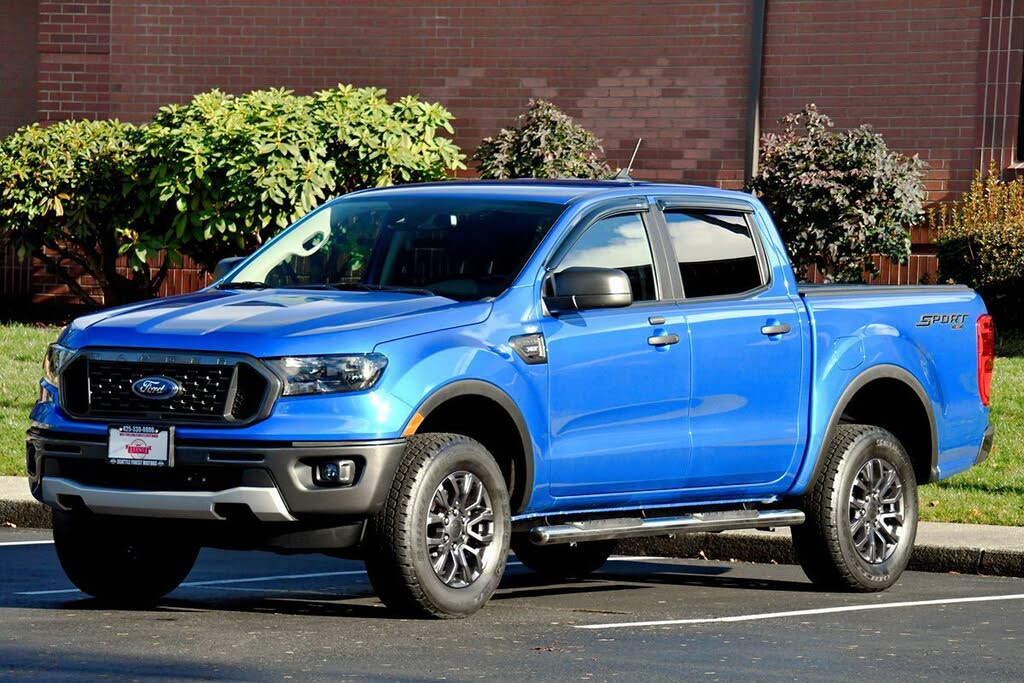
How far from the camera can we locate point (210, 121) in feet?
68.1

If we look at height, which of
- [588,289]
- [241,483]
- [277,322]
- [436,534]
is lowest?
[436,534]

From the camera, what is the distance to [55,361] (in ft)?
27.3

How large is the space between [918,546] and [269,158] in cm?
1066

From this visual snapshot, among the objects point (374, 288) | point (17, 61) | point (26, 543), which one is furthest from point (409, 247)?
point (17, 61)

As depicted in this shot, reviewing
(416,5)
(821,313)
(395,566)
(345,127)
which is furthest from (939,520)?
(416,5)

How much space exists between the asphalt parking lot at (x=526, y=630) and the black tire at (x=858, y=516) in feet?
0.59

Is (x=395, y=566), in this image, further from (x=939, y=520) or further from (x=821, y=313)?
(x=939, y=520)

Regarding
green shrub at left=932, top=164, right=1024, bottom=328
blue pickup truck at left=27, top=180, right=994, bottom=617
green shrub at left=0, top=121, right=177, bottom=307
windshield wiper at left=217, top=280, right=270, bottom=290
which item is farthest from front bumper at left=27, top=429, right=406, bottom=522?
green shrub at left=0, top=121, right=177, bottom=307

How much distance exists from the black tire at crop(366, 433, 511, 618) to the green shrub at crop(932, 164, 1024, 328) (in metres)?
12.4

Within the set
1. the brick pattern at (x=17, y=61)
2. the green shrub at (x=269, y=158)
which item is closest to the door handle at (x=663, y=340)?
the green shrub at (x=269, y=158)

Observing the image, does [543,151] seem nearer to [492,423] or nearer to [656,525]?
[656,525]

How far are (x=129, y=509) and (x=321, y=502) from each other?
30.8 inches

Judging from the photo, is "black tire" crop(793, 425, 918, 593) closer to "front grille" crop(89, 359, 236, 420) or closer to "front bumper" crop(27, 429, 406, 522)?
"front bumper" crop(27, 429, 406, 522)

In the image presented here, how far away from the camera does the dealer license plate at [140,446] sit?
25.5 ft
